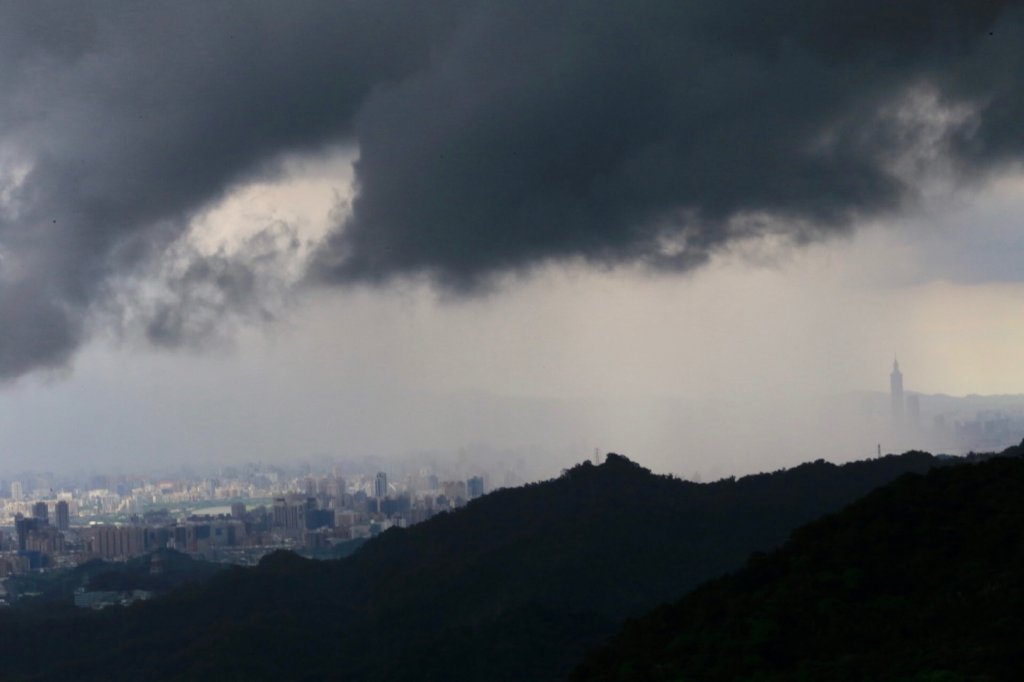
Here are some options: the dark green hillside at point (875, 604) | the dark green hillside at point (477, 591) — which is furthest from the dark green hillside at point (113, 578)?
the dark green hillside at point (875, 604)

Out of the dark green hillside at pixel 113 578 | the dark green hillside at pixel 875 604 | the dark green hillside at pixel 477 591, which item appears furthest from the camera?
the dark green hillside at pixel 113 578

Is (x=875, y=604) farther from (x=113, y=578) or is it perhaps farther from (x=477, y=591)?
(x=113, y=578)

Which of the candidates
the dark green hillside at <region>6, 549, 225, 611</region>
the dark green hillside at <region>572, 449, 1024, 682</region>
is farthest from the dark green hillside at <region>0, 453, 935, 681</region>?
the dark green hillside at <region>6, 549, 225, 611</region>

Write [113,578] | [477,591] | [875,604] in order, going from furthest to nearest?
[113,578]
[477,591]
[875,604]

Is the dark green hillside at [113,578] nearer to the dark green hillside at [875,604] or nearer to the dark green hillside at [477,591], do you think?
the dark green hillside at [477,591]

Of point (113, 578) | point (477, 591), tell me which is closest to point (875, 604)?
point (477, 591)

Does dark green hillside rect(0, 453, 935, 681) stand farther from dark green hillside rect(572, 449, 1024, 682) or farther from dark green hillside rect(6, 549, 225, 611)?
dark green hillside rect(6, 549, 225, 611)

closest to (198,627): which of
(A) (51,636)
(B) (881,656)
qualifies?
(A) (51,636)
